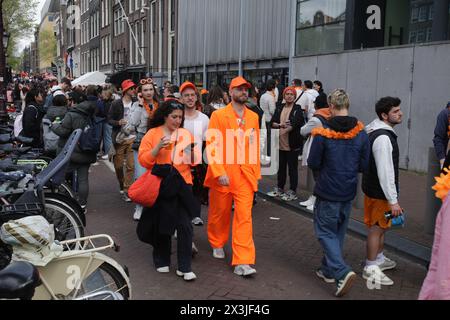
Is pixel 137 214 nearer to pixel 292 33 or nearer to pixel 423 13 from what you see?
pixel 423 13

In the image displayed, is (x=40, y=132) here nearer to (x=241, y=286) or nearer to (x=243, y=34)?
(x=241, y=286)

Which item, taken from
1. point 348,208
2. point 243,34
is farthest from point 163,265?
point 243,34

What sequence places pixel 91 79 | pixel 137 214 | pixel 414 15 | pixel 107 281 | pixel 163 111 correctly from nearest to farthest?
1. pixel 107 281
2. pixel 163 111
3. pixel 137 214
4. pixel 414 15
5. pixel 91 79

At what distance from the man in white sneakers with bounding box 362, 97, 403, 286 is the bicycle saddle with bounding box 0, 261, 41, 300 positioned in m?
3.14

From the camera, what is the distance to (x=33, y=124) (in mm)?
9203

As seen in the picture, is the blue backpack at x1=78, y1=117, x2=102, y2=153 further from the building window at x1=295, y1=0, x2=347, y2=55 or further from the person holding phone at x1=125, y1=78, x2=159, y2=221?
the building window at x1=295, y1=0, x2=347, y2=55

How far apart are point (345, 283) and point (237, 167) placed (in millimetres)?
1453

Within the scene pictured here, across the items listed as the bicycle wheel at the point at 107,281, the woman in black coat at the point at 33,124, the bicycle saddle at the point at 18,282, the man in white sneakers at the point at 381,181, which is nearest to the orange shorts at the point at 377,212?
the man in white sneakers at the point at 381,181

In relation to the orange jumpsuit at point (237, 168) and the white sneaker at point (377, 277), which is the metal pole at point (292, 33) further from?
the white sneaker at point (377, 277)

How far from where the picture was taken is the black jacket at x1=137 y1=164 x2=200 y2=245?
4570 mm

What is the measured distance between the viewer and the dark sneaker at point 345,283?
4.23m

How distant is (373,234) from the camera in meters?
4.73

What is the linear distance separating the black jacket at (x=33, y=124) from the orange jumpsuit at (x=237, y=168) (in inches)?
210

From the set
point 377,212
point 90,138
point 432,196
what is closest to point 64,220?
point 90,138
